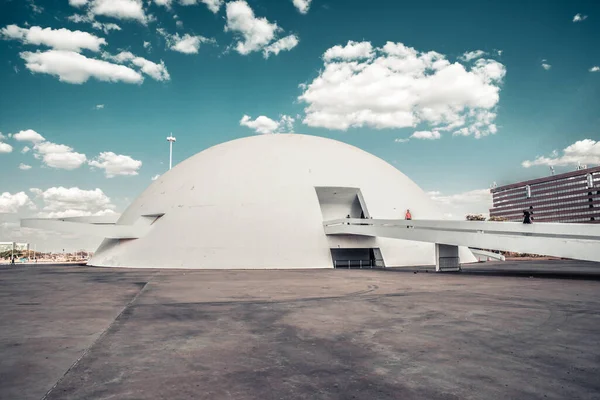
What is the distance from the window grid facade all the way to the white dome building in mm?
125618

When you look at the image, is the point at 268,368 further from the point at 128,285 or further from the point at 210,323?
the point at 128,285

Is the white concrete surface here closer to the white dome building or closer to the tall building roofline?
the white dome building

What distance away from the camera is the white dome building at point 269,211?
24.4m

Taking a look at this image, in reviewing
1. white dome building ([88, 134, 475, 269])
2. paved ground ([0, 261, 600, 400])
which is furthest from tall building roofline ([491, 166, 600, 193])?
paved ground ([0, 261, 600, 400])

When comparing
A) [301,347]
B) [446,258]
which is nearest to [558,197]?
[446,258]

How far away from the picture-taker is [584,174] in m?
152

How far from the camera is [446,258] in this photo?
2120 cm

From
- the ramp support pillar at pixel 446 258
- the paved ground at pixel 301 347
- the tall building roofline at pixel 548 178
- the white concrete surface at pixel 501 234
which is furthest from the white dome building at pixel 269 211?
the tall building roofline at pixel 548 178

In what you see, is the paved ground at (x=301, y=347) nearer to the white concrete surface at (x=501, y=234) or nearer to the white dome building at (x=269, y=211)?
the white concrete surface at (x=501, y=234)

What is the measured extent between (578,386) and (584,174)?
184 m

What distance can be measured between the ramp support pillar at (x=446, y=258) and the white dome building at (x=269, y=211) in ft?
14.2

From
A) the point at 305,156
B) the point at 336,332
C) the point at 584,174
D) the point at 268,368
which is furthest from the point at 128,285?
the point at 584,174

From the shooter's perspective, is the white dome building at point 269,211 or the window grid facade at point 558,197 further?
the window grid facade at point 558,197

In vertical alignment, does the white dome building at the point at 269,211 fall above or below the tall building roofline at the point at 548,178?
below
